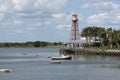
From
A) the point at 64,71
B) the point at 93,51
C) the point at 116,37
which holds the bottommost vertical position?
the point at 64,71

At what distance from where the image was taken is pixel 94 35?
655ft

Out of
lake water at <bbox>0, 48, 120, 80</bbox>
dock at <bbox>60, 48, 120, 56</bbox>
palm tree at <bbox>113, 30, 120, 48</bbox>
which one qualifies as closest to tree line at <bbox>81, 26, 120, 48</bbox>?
palm tree at <bbox>113, 30, 120, 48</bbox>

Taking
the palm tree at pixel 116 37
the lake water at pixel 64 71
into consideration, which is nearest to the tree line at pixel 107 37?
the palm tree at pixel 116 37

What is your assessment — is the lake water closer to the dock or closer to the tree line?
the dock

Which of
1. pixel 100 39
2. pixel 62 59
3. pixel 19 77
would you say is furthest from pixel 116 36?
pixel 19 77

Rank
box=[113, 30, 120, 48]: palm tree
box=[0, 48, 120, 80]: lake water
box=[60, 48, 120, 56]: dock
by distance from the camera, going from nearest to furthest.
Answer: box=[0, 48, 120, 80]: lake water
box=[60, 48, 120, 56]: dock
box=[113, 30, 120, 48]: palm tree

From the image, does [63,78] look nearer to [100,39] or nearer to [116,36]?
[116,36]

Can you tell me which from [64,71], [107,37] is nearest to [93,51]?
[107,37]

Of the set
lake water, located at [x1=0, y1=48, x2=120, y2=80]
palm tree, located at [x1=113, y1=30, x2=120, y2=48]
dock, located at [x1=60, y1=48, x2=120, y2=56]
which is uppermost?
palm tree, located at [x1=113, y1=30, x2=120, y2=48]

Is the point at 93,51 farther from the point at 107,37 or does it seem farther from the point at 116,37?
the point at 107,37

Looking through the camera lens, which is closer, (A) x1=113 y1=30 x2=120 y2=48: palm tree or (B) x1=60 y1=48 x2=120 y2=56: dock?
(B) x1=60 y1=48 x2=120 y2=56: dock

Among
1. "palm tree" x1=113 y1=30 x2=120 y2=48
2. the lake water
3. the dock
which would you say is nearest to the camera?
the lake water

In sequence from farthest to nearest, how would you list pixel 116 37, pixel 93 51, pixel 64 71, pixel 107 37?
pixel 107 37
pixel 116 37
pixel 93 51
pixel 64 71

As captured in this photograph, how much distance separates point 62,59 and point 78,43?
66287 millimetres
